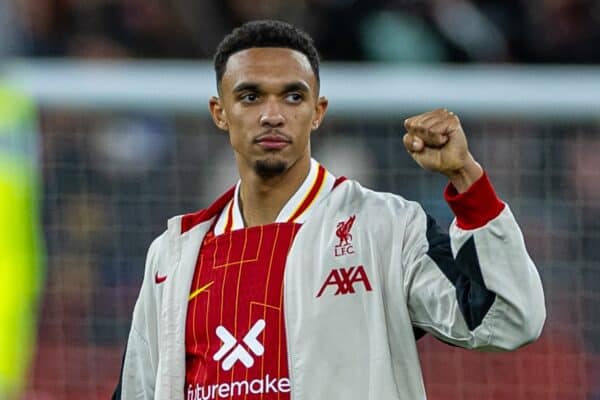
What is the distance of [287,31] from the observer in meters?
3.77

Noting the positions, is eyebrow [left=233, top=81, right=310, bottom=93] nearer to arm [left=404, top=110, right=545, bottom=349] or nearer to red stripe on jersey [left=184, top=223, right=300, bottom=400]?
red stripe on jersey [left=184, top=223, right=300, bottom=400]

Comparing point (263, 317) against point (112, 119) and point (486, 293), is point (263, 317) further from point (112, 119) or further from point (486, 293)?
point (112, 119)

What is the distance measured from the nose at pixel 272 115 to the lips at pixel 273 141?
0.02 meters

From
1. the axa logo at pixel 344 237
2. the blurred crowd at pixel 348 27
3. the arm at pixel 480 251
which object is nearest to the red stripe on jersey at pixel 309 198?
the axa logo at pixel 344 237

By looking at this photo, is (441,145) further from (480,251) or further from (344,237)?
(344,237)

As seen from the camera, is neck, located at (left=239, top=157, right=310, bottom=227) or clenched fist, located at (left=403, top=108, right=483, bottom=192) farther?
neck, located at (left=239, top=157, right=310, bottom=227)

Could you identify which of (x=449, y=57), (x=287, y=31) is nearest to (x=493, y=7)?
(x=449, y=57)

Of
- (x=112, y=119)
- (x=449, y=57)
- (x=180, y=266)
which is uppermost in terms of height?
(x=449, y=57)

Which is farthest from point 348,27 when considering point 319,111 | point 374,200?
point 374,200

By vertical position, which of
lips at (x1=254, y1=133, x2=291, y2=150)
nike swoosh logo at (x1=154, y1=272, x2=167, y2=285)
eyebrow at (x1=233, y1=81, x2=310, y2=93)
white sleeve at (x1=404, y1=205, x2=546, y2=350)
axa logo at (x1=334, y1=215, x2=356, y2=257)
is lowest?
white sleeve at (x1=404, y1=205, x2=546, y2=350)

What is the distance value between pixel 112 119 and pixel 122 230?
42cm

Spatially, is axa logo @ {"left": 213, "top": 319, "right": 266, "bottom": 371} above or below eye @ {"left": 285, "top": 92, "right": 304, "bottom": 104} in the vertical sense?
below

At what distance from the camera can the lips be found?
3.65m

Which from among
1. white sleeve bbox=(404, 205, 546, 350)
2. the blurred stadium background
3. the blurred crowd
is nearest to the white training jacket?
white sleeve bbox=(404, 205, 546, 350)
